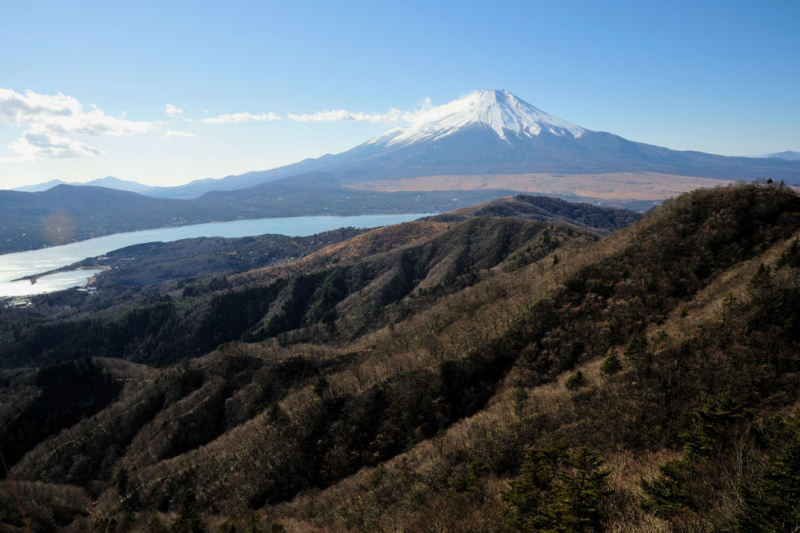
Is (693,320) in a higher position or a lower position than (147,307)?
higher

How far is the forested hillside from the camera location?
1633 cm

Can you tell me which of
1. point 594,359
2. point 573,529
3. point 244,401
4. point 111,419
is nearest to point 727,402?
point 573,529

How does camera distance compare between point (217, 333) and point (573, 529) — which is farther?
point (217, 333)

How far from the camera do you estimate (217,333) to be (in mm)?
140000

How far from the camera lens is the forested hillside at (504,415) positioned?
16328mm

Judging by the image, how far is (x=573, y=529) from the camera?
13.4 metres

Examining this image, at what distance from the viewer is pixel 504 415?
102ft

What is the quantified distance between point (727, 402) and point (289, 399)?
4694 cm

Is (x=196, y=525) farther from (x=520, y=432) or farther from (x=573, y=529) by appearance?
(x=573, y=529)

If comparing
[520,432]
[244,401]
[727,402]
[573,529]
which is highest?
[727,402]

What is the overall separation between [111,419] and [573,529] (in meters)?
79.0

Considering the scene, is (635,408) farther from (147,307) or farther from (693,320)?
(147,307)

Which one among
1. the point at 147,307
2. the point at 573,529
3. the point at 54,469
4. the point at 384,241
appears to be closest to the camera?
the point at 573,529

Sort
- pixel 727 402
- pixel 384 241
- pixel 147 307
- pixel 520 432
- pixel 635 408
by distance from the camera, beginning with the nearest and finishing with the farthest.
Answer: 1. pixel 727 402
2. pixel 635 408
3. pixel 520 432
4. pixel 147 307
5. pixel 384 241
